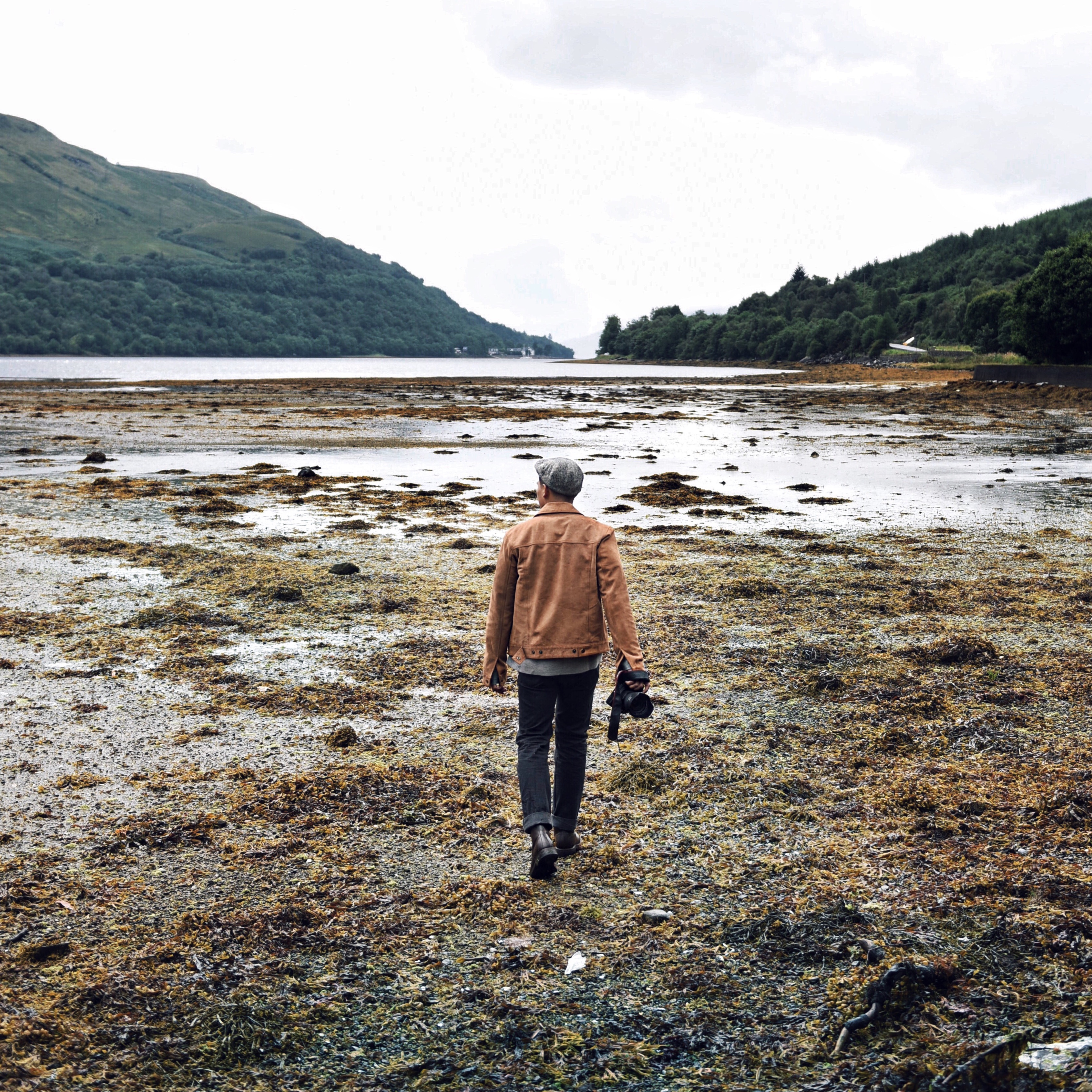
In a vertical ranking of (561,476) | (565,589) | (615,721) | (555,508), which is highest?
(561,476)

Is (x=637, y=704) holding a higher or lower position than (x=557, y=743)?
higher

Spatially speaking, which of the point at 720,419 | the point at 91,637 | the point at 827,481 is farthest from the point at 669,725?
the point at 720,419

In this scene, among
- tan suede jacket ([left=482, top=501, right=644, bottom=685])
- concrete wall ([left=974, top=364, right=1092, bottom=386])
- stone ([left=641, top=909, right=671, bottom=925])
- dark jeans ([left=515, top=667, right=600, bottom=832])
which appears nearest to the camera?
stone ([left=641, top=909, right=671, bottom=925])

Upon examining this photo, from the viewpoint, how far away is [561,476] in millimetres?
5367

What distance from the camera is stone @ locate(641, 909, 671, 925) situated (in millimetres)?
4754

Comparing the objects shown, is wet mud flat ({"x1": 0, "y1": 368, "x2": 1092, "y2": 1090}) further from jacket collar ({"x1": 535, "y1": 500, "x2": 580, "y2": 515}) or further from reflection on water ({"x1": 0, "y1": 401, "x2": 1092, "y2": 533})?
reflection on water ({"x1": 0, "y1": 401, "x2": 1092, "y2": 533})

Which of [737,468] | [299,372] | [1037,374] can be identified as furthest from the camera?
[299,372]

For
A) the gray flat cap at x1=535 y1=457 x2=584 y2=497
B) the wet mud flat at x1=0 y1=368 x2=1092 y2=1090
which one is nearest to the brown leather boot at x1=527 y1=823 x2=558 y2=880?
the wet mud flat at x1=0 y1=368 x2=1092 y2=1090

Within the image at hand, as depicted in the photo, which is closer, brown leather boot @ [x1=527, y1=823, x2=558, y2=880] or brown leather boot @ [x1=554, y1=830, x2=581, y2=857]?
brown leather boot @ [x1=527, y1=823, x2=558, y2=880]

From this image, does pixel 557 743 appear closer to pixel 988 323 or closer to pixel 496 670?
pixel 496 670

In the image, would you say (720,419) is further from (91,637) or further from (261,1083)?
(261,1083)

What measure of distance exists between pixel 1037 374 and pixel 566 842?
69812 millimetres

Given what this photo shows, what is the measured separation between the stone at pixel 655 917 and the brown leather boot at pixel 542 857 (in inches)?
22.1

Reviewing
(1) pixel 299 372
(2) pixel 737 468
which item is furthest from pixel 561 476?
(1) pixel 299 372
